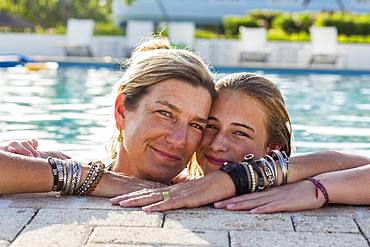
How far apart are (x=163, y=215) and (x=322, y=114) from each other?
6.44 m

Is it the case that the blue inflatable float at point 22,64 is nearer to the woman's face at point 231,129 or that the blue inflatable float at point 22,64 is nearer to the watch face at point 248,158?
the woman's face at point 231,129

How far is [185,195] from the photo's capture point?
2.62 m

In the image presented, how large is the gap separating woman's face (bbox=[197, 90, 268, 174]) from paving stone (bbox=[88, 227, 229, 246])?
0.81 m

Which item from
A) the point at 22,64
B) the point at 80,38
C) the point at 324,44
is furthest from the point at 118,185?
the point at 80,38

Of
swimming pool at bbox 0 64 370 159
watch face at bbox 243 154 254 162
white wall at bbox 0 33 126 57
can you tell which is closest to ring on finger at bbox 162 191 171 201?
watch face at bbox 243 154 254 162

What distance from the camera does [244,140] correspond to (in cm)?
308

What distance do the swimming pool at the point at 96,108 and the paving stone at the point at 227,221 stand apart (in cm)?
116

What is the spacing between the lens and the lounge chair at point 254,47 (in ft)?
51.5

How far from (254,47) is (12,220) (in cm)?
1378

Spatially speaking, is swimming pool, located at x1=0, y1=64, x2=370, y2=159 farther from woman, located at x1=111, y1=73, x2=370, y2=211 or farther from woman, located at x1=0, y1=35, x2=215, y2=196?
woman, located at x1=111, y1=73, x2=370, y2=211

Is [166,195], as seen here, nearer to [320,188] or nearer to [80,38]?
[320,188]

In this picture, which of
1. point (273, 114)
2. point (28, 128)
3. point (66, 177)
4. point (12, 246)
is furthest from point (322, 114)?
point (12, 246)

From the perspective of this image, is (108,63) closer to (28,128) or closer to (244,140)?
(28,128)

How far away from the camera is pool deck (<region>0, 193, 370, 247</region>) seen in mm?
2174
